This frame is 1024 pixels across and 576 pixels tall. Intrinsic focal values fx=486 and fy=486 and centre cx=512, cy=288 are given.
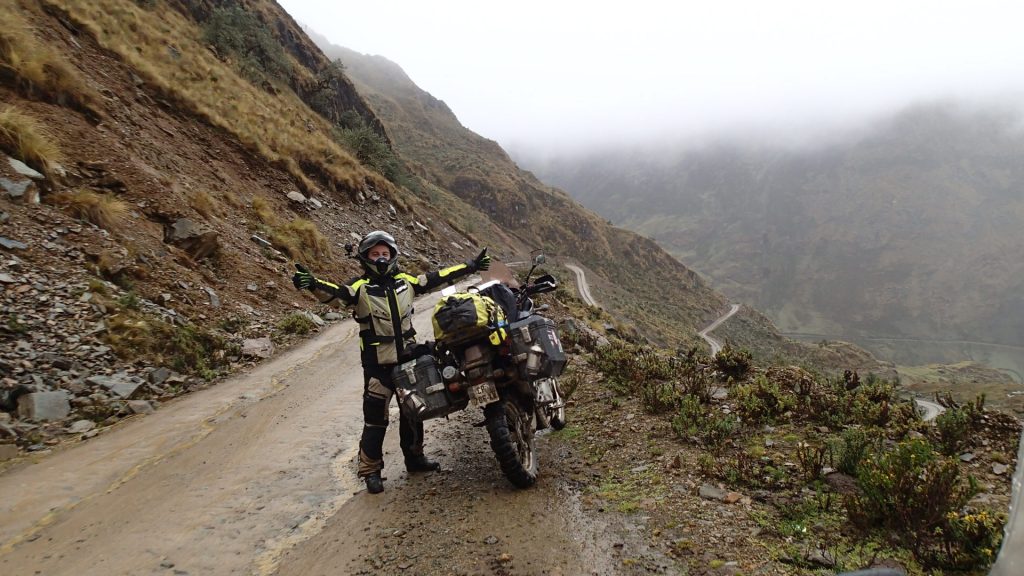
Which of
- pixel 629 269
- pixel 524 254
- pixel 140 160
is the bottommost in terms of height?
pixel 629 269

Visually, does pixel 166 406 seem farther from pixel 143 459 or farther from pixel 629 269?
pixel 629 269

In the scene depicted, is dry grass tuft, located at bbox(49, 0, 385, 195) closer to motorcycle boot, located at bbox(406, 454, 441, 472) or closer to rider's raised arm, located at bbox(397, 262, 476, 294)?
rider's raised arm, located at bbox(397, 262, 476, 294)

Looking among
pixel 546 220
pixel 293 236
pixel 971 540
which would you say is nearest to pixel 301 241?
pixel 293 236

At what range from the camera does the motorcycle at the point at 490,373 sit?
4559mm

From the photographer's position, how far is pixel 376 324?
501cm

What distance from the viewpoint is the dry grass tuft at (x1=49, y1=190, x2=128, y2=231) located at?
31.3ft

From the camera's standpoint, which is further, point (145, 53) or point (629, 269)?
point (629, 269)

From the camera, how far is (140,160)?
14078 millimetres

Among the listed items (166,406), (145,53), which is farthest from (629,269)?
(166,406)

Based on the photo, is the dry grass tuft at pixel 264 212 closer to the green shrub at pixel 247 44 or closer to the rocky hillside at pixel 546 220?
the green shrub at pixel 247 44

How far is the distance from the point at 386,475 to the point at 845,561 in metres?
4.33

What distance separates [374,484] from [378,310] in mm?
1786

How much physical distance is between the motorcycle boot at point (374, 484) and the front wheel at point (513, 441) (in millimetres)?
1330

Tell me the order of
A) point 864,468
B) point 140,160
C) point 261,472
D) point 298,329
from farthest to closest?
point 140,160 → point 298,329 → point 261,472 → point 864,468
